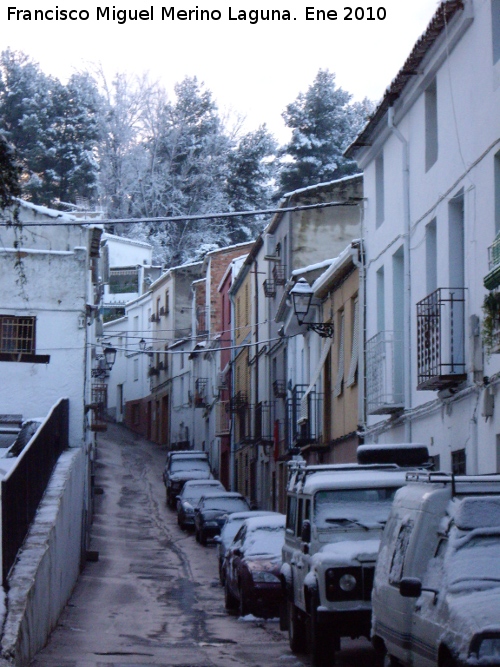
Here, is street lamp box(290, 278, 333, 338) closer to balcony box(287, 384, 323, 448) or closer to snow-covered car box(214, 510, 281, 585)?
balcony box(287, 384, 323, 448)

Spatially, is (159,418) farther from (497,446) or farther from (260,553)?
(497,446)

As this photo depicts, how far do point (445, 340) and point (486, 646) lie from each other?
924cm

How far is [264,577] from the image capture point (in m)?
17.2

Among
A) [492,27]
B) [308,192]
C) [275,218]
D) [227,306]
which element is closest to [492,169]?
[492,27]

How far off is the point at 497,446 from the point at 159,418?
168ft

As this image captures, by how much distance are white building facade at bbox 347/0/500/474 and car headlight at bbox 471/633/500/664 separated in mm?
6571

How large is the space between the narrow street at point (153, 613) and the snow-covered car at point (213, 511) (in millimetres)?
476

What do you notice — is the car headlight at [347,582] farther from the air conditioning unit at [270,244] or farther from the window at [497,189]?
the air conditioning unit at [270,244]

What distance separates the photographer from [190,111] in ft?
231

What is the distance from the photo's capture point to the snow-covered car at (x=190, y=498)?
35.4m

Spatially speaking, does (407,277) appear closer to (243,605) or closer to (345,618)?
(243,605)

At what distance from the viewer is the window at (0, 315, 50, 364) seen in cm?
2880

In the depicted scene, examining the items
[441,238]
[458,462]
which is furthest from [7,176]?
[441,238]

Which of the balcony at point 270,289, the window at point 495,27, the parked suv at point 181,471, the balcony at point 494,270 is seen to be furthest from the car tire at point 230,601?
the parked suv at point 181,471
